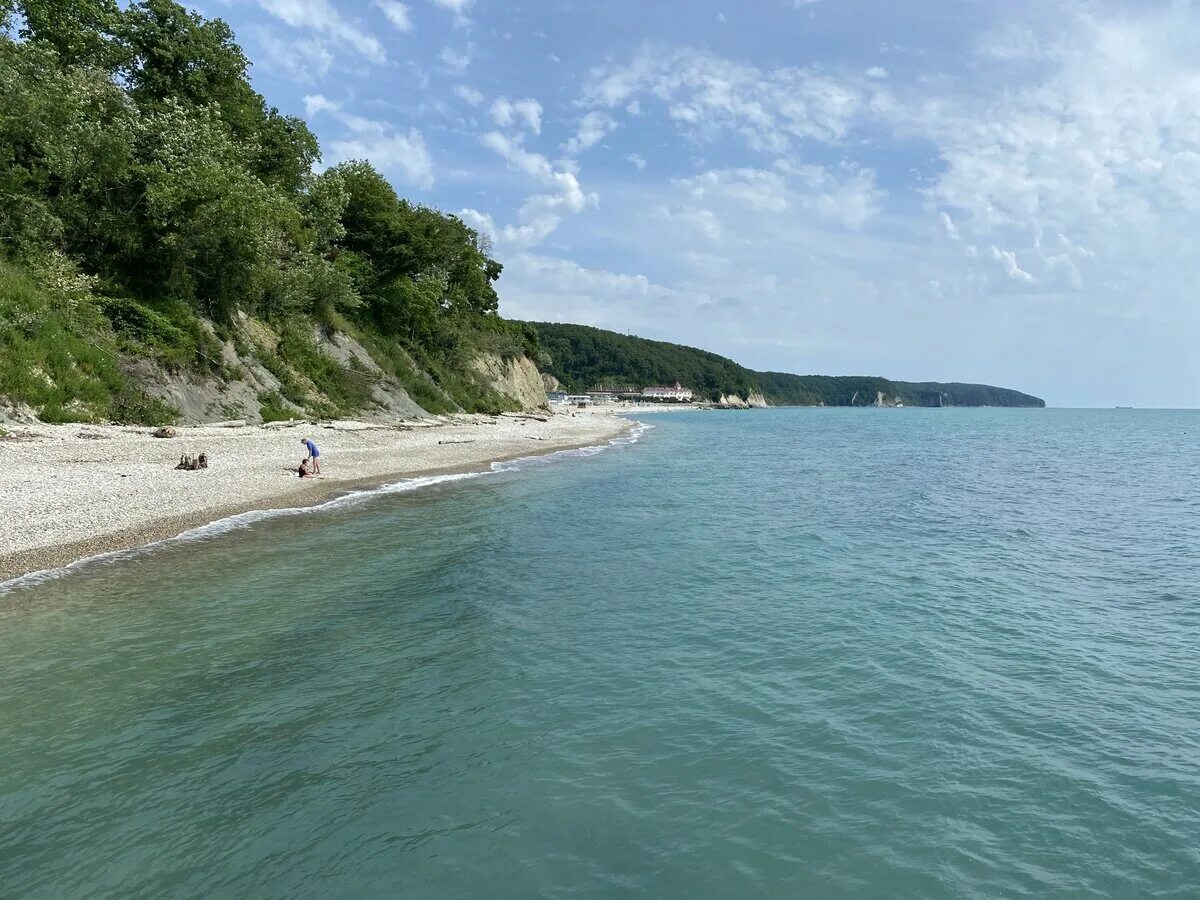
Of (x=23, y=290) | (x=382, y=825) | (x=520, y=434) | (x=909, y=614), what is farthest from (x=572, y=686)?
(x=520, y=434)

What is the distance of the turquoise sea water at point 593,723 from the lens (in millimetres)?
6441

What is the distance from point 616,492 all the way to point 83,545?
1917 centimetres

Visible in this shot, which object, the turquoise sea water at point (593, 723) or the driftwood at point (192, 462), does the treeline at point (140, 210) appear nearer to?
the driftwood at point (192, 462)

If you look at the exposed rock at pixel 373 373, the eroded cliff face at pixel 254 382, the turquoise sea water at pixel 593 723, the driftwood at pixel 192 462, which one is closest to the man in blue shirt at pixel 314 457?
the driftwood at pixel 192 462

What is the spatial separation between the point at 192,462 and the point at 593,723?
20.6m

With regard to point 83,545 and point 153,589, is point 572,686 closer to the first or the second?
point 153,589

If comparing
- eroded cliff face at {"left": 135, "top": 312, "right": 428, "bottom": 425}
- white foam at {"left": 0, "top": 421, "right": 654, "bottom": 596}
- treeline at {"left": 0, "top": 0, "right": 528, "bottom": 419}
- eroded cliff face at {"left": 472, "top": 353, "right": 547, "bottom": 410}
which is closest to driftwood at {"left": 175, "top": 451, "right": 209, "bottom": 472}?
white foam at {"left": 0, "top": 421, "right": 654, "bottom": 596}

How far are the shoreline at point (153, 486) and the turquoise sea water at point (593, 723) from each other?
1.21 m

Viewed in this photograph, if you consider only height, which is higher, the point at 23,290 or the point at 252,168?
the point at 252,168

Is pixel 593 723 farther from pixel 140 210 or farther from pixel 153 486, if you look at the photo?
pixel 140 210

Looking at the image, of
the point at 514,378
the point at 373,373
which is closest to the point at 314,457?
the point at 373,373

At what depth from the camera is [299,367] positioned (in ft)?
144

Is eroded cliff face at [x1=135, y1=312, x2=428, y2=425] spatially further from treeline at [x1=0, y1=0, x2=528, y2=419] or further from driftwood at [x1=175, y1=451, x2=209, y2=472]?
driftwood at [x1=175, y1=451, x2=209, y2=472]

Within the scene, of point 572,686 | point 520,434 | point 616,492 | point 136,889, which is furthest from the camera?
point 520,434
